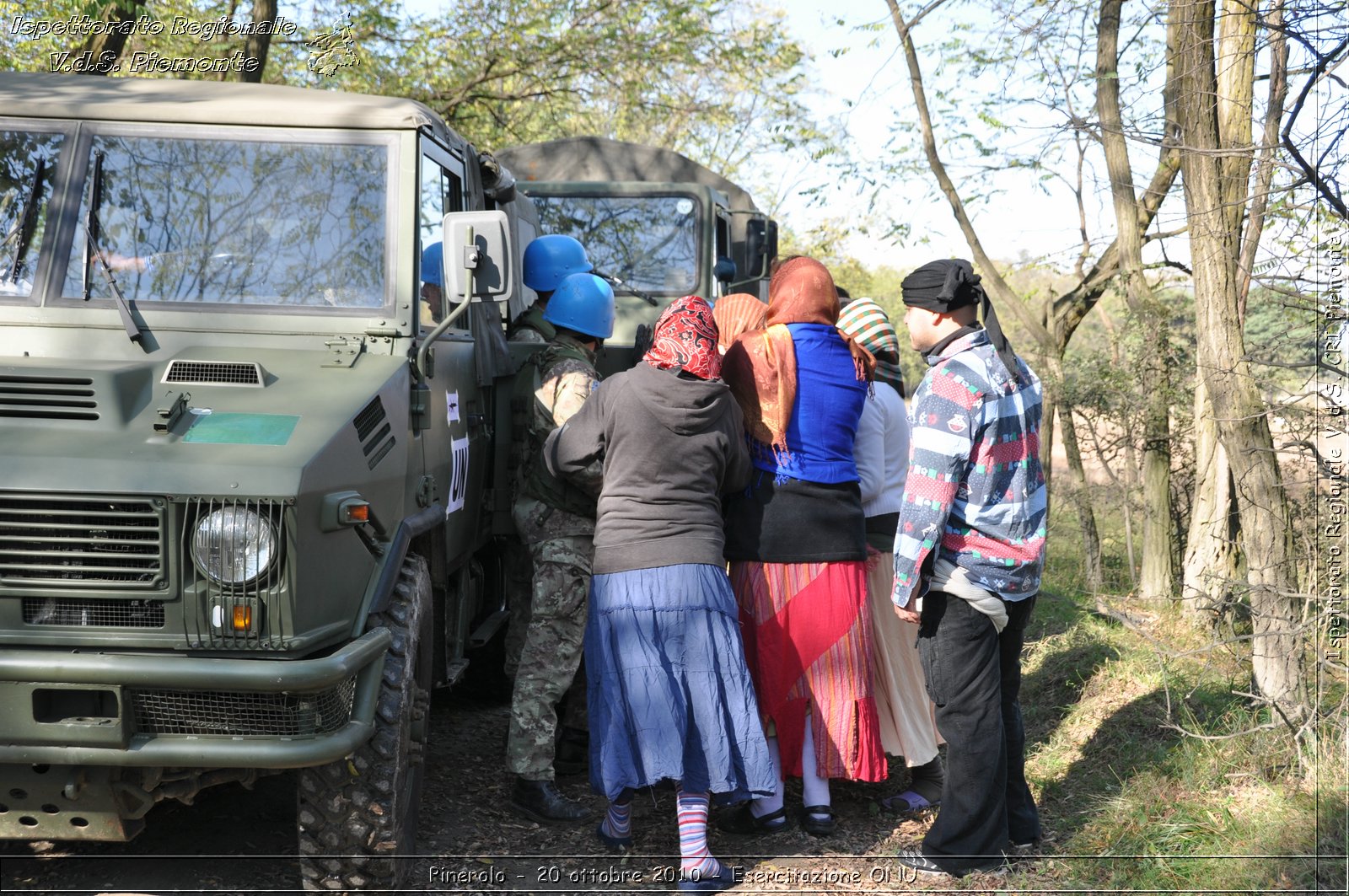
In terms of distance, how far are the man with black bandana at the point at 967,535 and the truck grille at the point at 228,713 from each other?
6.24 feet

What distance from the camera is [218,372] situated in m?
3.67

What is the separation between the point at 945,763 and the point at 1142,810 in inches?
39.7

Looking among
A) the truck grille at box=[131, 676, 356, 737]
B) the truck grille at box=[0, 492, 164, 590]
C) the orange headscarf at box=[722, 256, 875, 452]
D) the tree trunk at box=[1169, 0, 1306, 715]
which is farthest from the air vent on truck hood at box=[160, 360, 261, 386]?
the tree trunk at box=[1169, 0, 1306, 715]

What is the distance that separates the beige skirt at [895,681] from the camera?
4930 mm

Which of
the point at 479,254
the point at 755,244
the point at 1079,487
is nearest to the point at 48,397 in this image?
the point at 479,254

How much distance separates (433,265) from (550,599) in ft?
4.37

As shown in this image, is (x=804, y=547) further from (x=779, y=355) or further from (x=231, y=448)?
(x=231, y=448)

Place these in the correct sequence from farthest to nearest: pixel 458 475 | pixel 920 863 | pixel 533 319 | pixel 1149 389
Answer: pixel 1149 389 < pixel 533 319 < pixel 458 475 < pixel 920 863

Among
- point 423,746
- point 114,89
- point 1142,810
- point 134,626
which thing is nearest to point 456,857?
point 423,746

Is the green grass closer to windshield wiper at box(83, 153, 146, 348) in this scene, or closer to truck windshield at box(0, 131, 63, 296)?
windshield wiper at box(83, 153, 146, 348)

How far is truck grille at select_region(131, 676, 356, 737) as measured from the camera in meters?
3.16

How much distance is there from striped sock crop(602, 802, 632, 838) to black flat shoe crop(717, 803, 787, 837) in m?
0.46

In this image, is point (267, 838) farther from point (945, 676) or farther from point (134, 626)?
point (945, 676)

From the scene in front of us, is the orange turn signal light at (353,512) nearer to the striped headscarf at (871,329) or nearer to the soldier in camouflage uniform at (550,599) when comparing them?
the soldier in camouflage uniform at (550,599)
